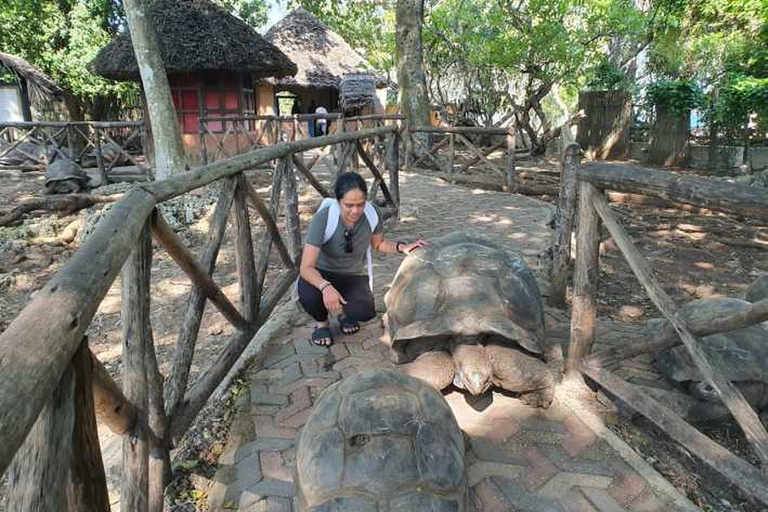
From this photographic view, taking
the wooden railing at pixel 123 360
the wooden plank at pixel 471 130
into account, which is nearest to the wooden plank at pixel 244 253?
the wooden railing at pixel 123 360

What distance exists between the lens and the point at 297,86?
808 inches

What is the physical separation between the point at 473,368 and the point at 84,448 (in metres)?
1.87

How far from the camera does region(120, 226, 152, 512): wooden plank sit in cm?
175

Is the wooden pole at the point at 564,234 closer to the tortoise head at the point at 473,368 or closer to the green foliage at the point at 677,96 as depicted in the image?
the tortoise head at the point at 473,368

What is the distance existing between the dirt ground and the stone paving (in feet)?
0.64

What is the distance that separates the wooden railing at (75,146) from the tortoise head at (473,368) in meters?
11.3

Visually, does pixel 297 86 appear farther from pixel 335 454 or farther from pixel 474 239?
pixel 335 454

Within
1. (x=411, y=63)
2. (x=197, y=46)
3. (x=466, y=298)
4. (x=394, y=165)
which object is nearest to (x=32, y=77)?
(x=197, y=46)

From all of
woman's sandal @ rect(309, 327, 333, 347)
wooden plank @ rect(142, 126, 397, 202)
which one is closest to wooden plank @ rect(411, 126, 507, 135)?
wooden plank @ rect(142, 126, 397, 202)

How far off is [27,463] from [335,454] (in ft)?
3.58

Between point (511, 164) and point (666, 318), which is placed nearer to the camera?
point (666, 318)

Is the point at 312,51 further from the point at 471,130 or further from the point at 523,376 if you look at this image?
the point at 523,376

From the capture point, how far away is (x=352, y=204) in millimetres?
3273

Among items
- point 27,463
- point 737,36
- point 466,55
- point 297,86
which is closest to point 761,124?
point 737,36
